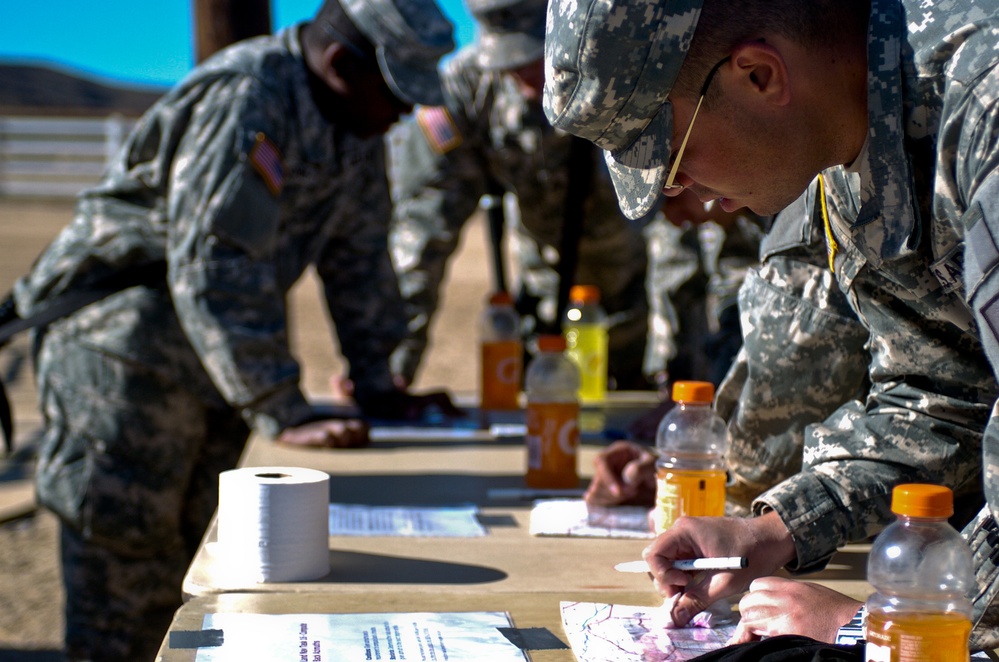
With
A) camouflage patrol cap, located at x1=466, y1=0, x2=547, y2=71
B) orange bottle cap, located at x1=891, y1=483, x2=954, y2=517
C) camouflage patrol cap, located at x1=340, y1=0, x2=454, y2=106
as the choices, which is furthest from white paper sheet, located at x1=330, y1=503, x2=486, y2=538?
camouflage patrol cap, located at x1=466, y1=0, x2=547, y2=71

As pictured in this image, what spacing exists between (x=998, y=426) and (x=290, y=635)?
886 millimetres

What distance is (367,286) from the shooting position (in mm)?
3633

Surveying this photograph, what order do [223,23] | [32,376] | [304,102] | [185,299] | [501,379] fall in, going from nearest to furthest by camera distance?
1. [185,299]
2. [304,102]
3. [501,379]
4. [223,23]
5. [32,376]

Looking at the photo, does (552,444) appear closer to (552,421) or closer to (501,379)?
(552,421)

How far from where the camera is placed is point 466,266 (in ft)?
49.6

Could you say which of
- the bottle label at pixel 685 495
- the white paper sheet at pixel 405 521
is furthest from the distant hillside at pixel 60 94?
the bottle label at pixel 685 495

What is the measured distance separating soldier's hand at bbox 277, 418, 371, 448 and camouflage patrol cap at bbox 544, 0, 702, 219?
159 centimetres

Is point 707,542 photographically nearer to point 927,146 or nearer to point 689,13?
point 927,146

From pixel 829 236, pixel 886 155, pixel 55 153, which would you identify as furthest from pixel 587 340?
pixel 55 153

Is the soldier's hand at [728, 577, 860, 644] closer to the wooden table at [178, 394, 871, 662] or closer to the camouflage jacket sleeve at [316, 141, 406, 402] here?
the wooden table at [178, 394, 871, 662]

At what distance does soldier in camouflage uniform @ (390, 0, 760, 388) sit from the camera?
3.98 meters

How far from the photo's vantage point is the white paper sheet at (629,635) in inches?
56.5

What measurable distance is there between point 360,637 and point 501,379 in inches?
84.7

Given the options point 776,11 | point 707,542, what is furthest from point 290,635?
point 776,11
